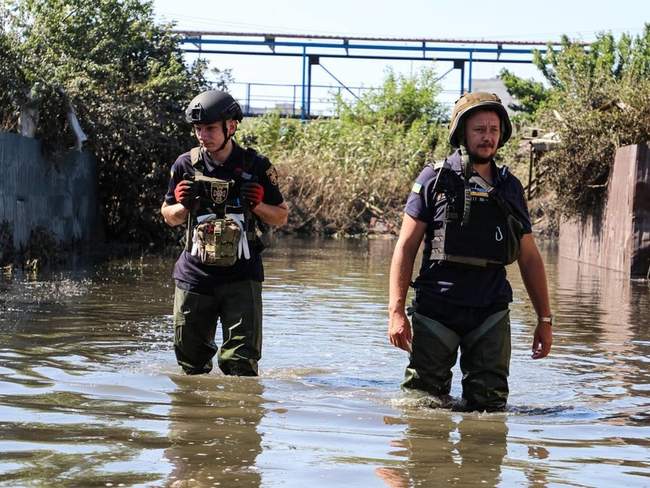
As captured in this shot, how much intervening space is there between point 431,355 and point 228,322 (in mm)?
1295

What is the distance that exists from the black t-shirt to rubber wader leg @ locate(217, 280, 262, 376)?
0.06 m

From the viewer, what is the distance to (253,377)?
7277 millimetres

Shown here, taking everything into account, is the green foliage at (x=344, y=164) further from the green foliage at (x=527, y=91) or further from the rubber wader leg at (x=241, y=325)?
the rubber wader leg at (x=241, y=325)

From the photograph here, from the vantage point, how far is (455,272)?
20.6 ft

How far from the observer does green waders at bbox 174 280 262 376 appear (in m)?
7.04

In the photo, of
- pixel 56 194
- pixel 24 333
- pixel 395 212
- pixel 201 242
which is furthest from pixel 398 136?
pixel 201 242

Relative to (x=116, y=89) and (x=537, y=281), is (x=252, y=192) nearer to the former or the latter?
(x=537, y=281)

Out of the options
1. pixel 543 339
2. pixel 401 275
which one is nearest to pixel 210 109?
pixel 401 275

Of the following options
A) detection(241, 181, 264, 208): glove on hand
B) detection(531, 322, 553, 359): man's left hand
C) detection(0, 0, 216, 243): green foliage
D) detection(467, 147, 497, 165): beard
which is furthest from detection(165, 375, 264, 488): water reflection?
detection(0, 0, 216, 243): green foliage

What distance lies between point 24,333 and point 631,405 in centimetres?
443

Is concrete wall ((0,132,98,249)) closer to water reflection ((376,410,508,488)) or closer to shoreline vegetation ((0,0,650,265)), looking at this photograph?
shoreline vegetation ((0,0,650,265))

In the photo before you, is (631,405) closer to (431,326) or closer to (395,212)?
(431,326)

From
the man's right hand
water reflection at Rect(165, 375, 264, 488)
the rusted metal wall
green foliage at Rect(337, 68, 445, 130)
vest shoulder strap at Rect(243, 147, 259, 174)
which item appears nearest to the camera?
water reflection at Rect(165, 375, 264, 488)

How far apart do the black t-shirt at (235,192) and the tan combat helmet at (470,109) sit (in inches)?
46.6
